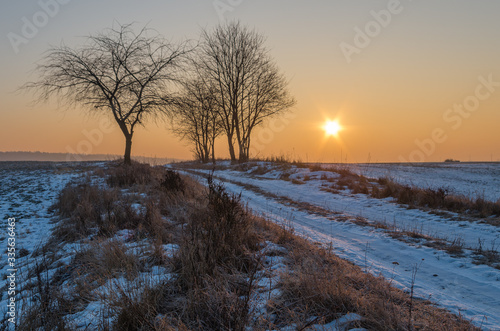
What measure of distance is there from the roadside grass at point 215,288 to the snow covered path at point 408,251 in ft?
1.51

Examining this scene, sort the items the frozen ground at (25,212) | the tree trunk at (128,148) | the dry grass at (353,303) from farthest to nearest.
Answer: the tree trunk at (128,148), the frozen ground at (25,212), the dry grass at (353,303)

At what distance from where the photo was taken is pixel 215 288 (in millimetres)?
3145

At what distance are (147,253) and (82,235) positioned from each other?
2.54m

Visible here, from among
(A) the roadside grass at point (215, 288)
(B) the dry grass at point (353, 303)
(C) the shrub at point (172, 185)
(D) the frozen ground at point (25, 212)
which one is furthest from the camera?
(C) the shrub at point (172, 185)

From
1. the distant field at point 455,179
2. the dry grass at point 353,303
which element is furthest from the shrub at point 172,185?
the distant field at point 455,179

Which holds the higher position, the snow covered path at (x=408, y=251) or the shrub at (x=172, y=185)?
the shrub at (x=172, y=185)

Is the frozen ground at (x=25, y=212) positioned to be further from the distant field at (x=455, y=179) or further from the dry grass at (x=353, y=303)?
the distant field at (x=455, y=179)

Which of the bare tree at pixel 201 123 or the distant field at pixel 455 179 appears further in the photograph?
the bare tree at pixel 201 123

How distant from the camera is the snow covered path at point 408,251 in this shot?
3.36 m

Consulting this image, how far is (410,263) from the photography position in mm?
4500

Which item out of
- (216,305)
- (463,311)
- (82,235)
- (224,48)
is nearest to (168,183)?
(82,235)

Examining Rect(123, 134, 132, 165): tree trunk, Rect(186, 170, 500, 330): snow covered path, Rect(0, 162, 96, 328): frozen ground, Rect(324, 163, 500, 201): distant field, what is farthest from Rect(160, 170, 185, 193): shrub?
Rect(123, 134, 132, 165): tree trunk

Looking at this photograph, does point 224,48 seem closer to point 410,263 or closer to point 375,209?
point 375,209

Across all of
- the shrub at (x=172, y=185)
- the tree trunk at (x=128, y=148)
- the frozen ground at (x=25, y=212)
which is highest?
the tree trunk at (x=128, y=148)
